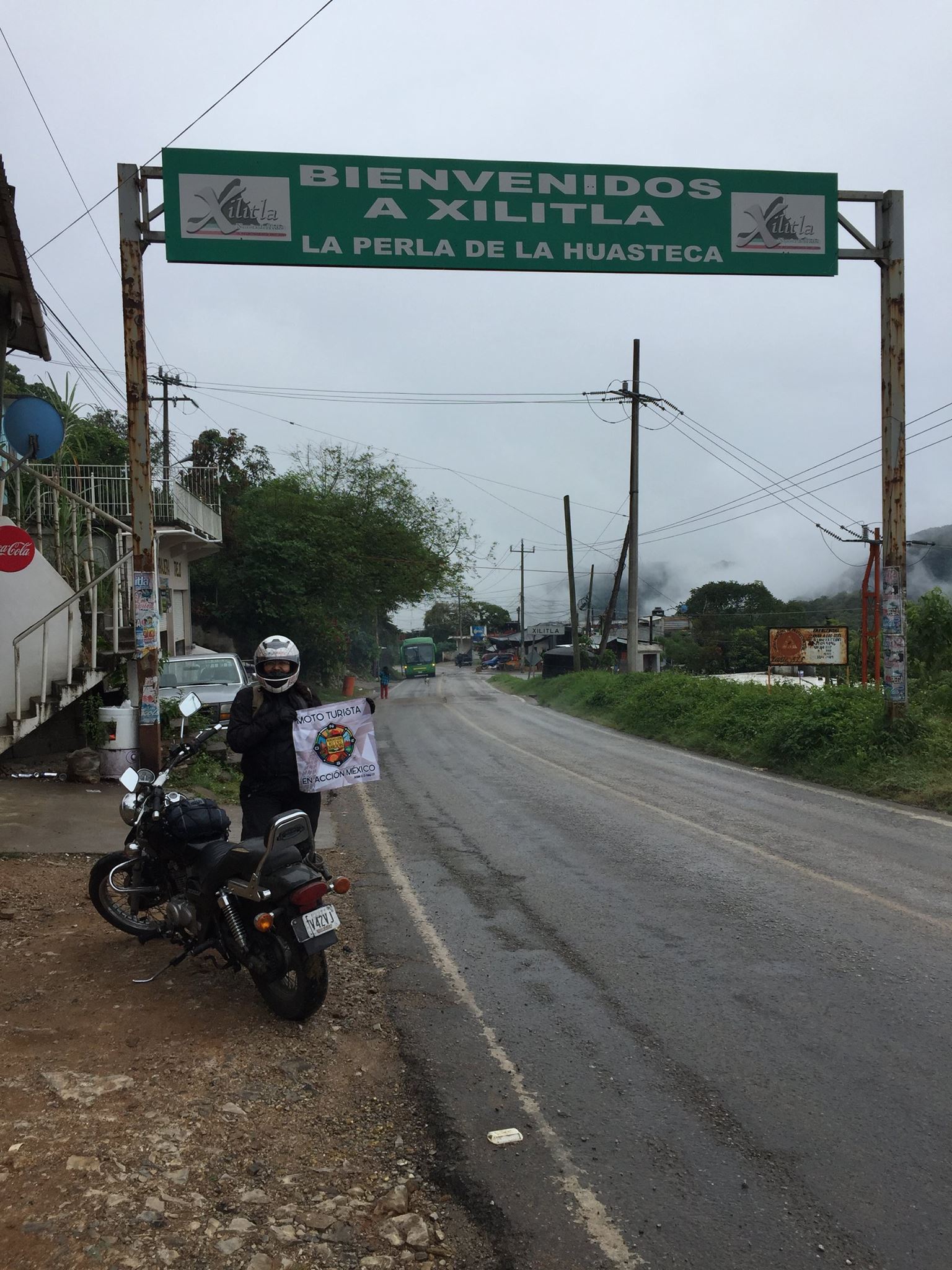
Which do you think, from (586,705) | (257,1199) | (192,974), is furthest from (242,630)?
(257,1199)

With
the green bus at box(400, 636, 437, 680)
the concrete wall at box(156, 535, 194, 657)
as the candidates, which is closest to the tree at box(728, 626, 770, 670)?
the green bus at box(400, 636, 437, 680)

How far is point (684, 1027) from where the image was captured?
186 inches

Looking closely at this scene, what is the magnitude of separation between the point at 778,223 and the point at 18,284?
8122mm

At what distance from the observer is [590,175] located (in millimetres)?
10469

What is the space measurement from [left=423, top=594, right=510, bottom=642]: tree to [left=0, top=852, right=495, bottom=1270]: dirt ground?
139288 mm

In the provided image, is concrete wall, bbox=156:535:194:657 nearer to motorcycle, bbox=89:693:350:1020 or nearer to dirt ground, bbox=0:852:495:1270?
motorcycle, bbox=89:693:350:1020

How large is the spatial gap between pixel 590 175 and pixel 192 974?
8.93 meters

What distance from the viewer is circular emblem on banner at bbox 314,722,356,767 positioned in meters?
5.67

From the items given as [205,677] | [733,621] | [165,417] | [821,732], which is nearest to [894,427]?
[821,732]

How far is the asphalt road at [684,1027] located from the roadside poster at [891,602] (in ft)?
10.5

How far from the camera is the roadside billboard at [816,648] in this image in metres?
22.1

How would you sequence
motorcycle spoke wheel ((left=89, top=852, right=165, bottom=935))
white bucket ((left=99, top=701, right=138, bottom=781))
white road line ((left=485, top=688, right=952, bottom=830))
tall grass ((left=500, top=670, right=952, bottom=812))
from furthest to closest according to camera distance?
tall grass ((left=500, top=670, right=952, bottom=812)), white bucket ((left=99, top=701, right=138, bottom=781)), white road line ((left=485, top=688, right=952, bottom=830)), motorcycle spoke wheel ((left=89, top=852, right=165, bottom=935))

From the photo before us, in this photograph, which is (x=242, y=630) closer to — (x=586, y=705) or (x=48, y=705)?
(x=586, y=705)

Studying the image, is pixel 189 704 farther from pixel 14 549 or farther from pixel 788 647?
pixel 788 647
